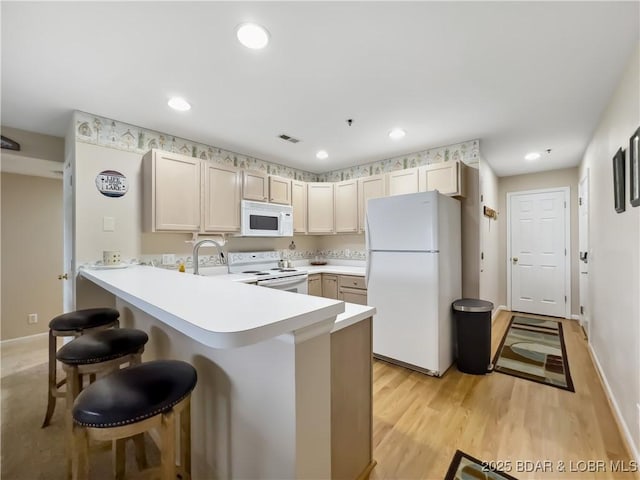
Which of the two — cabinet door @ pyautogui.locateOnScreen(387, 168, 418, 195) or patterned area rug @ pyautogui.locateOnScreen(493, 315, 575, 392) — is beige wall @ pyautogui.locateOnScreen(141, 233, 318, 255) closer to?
cabinet door @ pyautogui.locateOnScreen(387, 168, 418, 195)

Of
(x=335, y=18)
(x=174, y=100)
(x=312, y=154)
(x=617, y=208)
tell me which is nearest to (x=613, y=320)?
(x=617, y=208)

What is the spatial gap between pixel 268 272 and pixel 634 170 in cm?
326

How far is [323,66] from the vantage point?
71.7 inches

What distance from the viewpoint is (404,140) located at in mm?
3176

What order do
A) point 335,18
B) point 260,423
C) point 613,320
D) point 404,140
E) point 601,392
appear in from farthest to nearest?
point 404,140
point 601,392
point 613,320
point 335,18
point 260,423

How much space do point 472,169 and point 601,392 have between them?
7.54 feet

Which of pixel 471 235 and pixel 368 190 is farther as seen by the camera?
pixel 368 190

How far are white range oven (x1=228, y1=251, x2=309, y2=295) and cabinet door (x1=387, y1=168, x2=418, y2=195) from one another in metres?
1.58

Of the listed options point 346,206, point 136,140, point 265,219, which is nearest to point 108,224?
point 136,140

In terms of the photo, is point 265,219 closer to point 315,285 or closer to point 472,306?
point 315,285

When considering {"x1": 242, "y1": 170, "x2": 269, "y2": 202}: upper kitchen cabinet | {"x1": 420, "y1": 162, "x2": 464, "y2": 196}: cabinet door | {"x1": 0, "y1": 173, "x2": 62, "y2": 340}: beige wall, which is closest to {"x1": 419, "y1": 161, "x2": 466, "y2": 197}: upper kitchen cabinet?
{"x1": 420, "y1": 162, "x2": 464, "y2": 196}: cabinet door

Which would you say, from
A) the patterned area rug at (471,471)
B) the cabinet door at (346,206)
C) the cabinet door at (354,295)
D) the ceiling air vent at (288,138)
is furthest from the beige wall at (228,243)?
the patterned area rug at (471,471)

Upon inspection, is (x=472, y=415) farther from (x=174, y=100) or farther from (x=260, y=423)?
(x=174, y=100)

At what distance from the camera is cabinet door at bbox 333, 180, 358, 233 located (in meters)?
4.01
